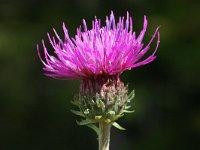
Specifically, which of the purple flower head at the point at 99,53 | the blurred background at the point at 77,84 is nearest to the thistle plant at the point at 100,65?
the purple flower head at the point at 99,53

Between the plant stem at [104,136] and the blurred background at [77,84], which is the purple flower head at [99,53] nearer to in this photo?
the plant stem at [104,136]

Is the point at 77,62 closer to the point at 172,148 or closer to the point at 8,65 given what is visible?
the point at 172,148

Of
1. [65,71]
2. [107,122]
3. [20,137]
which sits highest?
[20,137]

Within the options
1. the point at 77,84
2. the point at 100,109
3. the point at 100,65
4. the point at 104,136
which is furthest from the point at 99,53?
the point at 77,84

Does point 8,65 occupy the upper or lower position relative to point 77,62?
upper

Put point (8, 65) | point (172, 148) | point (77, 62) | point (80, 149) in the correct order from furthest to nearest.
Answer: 1. point (8, 65)
2. point (80, 149)
3. point (172, 148)
4. point (77, 62)

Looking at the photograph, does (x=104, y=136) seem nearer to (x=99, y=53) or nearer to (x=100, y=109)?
(x=100, y=109)

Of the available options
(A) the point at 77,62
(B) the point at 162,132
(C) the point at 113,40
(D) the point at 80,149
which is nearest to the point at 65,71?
(A) the point at 77,62

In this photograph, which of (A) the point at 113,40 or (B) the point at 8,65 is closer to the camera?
(A) the point at 113,40
